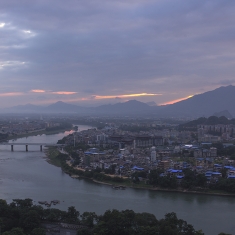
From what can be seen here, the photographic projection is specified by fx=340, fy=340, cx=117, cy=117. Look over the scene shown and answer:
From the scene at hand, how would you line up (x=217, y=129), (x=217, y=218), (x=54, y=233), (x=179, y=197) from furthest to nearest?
1. (x=217, y=129)
2. (x=179, y=197)
3. (x=217, y=218)
4. (x=54, y=233)

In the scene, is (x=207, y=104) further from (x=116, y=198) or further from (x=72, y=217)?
(x=72, y=217)

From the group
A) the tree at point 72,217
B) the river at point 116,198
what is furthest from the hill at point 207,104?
the tree at point 72,217

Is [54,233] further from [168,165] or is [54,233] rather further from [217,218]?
[168,165]

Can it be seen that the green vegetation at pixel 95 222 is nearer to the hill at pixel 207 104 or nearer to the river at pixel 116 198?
the river at pixel 116 198

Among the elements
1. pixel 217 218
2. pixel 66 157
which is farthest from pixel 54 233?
pixel 66 157

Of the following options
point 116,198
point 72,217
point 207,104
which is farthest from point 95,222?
point 207,104

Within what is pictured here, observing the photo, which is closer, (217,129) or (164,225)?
(164,225)
